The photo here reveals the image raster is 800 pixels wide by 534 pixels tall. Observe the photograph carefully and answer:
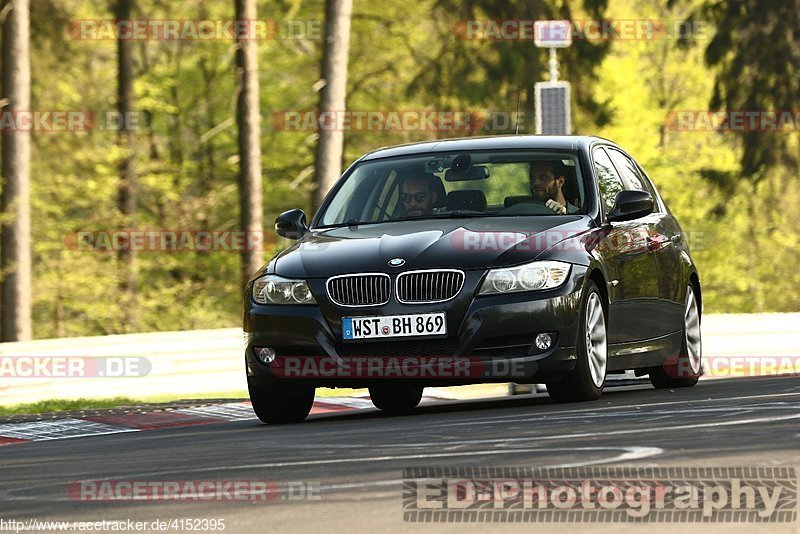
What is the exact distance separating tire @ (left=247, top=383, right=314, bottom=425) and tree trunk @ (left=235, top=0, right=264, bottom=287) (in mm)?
16584

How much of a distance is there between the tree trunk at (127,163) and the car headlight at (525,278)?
93.2 feet

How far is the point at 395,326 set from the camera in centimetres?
956

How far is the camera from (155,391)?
16562 mm

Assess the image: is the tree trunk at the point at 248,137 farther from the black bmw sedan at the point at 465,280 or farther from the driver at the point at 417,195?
the driver at the point at 417,195

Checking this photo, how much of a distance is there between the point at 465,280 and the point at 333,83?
642 inches

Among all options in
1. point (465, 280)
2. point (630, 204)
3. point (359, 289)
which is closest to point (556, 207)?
point (630, 204)

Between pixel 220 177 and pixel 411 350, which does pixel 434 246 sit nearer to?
pixel 411 350

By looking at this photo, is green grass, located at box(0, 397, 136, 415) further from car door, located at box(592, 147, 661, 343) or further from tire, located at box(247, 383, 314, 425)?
car door, located at box(592, 147, 661, 343)

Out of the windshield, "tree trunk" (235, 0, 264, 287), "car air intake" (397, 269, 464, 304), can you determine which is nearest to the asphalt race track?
"car air intake" (397, 269, 464, 304)

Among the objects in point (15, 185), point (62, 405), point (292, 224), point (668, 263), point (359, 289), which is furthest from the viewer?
point (15, 185)

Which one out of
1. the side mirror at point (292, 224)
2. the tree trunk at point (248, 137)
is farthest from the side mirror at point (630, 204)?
the tree trunk at point (248, 137)

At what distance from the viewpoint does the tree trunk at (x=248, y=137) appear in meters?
27.5

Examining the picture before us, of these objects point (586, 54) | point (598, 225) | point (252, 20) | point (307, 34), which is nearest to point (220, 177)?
point (307, 34)

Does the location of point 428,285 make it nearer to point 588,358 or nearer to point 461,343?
point 461,343
